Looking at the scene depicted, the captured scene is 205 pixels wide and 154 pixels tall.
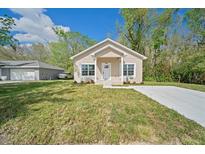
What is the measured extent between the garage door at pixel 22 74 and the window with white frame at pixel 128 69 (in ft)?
57.1

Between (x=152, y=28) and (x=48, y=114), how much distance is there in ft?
81.9

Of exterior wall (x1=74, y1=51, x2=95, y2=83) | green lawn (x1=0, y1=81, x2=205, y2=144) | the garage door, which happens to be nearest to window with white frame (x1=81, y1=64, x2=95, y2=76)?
exterior wall (x1=74, y1=51, x2=95, y2=83)

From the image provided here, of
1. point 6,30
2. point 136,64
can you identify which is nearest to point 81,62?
point 136,64

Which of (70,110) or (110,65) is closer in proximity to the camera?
(70,110)

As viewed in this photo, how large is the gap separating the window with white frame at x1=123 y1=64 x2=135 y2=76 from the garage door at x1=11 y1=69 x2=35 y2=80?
17.4 meters

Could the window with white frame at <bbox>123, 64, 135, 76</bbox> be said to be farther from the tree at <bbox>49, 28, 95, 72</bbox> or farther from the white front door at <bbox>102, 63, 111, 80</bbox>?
the tree at <bbox>49, 28, 95, 72</bbox>

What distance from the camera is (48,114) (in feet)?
16.3

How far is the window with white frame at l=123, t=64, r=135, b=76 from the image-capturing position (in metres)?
16.0

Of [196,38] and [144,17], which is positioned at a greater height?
[144,17]

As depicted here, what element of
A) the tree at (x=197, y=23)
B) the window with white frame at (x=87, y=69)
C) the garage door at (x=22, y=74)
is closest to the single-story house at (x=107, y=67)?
the window with white frame at (x=87, y=69)

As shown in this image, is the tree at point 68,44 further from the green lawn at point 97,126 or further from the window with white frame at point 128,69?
the green lawn at point 97,126
